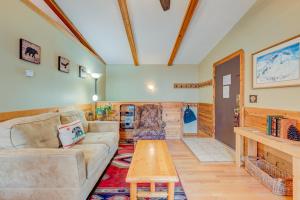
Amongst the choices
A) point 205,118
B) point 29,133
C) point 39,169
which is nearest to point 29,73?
point 29,133

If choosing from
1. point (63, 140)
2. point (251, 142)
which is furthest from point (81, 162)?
point (251, 142)

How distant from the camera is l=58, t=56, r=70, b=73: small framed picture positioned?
3.10 metres

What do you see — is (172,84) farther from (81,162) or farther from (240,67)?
(81,162)

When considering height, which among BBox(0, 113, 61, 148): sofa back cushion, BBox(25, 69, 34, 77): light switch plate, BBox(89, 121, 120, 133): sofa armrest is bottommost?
BBox(89, 121, 120, 133): sofa armrest

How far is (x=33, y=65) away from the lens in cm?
245

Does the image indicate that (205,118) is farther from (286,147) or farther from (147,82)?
(286,147)

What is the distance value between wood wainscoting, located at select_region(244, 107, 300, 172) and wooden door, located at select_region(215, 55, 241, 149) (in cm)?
53

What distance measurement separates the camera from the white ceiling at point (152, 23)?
3078 mm

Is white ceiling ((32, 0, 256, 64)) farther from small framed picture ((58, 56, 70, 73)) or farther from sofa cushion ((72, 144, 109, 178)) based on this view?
sofa cushion ((72, 144, 109, 178))

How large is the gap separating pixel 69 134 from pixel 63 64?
140 cm

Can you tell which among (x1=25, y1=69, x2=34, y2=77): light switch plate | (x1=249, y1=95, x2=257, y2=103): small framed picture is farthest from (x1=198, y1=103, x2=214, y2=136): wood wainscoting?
(x1=25, y1=69, x2=34, y2=77): light switch plate

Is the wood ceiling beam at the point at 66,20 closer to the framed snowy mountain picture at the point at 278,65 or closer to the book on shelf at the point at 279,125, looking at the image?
the framed snowy mountain picture at the point at 278,65

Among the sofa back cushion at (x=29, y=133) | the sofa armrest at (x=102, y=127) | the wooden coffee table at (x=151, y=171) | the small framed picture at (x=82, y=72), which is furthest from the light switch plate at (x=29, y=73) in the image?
the wooden coffee table at (x=151, y=171)

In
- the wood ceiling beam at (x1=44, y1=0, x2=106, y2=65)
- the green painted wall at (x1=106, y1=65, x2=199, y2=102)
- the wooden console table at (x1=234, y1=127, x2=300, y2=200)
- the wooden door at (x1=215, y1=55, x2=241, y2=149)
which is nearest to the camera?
the wooden console table at (x1=234, y1=127, x2=300, y2=200)
